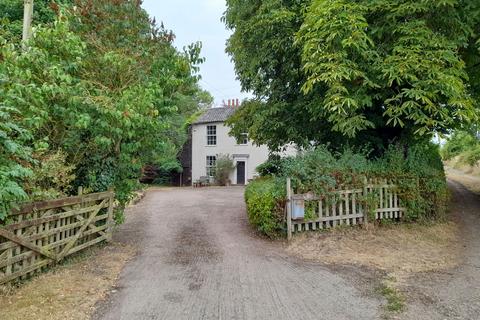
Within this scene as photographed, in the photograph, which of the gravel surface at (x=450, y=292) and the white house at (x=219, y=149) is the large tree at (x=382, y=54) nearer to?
the gravel surface at (x=450, y=292)

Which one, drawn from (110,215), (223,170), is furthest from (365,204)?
(223,170)

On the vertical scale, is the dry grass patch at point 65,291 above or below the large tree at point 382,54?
below

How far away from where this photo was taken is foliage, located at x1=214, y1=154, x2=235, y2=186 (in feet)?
94.7

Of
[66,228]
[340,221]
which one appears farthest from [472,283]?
[66,228]

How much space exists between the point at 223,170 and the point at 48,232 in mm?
23167

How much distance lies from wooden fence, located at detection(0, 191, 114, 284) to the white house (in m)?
21.4

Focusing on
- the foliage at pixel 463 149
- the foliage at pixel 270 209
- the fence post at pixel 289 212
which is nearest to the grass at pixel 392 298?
the fence post at pixel 289 212

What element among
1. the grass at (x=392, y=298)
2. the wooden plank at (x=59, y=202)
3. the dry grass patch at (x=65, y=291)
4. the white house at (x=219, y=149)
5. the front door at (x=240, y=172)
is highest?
the white house at (x=219, y=149)

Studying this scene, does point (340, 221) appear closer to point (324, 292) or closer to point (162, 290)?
point (324, 292)

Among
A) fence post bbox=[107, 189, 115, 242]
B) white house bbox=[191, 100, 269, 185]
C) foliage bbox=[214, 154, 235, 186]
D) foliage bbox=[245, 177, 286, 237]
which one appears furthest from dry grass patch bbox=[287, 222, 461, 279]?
foliage bbox=[214, 154, 235, 186]

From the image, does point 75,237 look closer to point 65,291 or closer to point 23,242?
point 23,242

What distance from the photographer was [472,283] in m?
5.63

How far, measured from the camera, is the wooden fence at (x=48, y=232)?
496cm

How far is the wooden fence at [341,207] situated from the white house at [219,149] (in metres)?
19.1
